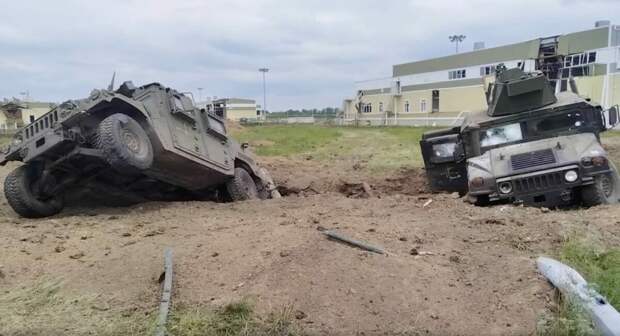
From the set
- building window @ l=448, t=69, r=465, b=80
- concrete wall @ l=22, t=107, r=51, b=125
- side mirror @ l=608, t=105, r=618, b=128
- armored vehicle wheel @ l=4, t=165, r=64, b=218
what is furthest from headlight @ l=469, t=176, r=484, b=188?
concrete wall @ l=22, t=107, r=51, b=125

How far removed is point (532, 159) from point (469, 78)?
39810mm

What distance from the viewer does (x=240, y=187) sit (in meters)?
11.2

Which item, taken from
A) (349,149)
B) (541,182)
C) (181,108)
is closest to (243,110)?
(349,149)

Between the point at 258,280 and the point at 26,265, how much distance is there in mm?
2687

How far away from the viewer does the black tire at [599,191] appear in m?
7.95

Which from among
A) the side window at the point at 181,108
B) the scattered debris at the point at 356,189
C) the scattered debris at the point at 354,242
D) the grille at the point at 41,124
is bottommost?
the scattered debris at the point at 356,189

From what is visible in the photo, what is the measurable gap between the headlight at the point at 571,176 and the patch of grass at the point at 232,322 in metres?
5.27

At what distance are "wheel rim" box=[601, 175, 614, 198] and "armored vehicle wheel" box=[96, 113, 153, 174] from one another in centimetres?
661

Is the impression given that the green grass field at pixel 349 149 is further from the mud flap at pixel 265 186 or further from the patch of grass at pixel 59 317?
the patch of grass at pixel 59 317

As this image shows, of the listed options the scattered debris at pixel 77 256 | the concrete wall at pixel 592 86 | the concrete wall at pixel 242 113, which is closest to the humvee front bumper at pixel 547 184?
the scattered debris at pixel 77 256

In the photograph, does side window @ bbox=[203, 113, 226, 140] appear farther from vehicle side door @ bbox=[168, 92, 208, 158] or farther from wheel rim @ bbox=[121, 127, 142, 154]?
wheel rim @ bbox=[121, 127, 142, 154]

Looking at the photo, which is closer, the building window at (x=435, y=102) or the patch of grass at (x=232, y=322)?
the patch of grass at (x=232, y=322)

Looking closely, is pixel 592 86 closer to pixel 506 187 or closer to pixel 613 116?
pixel 613 116

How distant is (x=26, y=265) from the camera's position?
5820 mm
